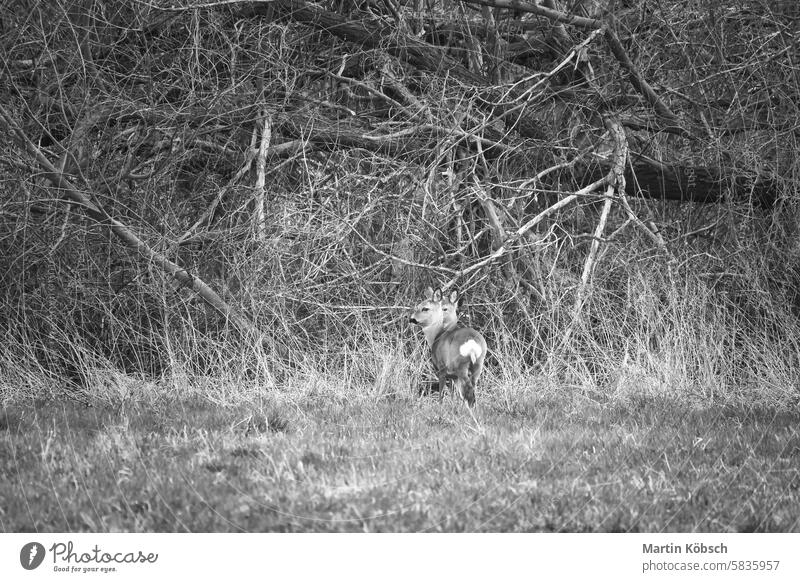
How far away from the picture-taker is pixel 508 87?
10516mm

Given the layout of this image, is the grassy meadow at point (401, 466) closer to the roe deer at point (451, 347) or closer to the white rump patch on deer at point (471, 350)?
the roe deer at point (451, 347)

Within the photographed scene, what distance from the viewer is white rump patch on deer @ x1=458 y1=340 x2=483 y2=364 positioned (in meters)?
8.10

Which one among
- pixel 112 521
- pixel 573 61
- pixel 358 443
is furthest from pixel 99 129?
pixel 112 521

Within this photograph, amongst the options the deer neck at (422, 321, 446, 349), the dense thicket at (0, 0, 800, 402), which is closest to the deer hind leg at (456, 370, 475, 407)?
the deer neck at (422, 321, 446, 349)

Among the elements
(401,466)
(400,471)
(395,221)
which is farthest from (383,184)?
(400,471)

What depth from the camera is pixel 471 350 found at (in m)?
8.11

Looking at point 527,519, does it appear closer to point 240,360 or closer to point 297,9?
point 240,360

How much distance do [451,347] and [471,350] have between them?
264 millimetres

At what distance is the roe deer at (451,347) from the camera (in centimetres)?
815

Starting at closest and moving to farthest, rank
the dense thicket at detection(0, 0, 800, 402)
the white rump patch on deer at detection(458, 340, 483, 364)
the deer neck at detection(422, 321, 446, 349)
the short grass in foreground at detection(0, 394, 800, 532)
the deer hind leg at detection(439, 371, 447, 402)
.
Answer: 1. the short grass in foreground at detection(0, 394, 800, 532)
2. the white rump patch on deer at detection(458, 340, 483, 364)
3. the deer hind leg at detection(439, 371, 447, 402)
4. the deer neck at detection(422, 321, 446, 349)
5. the dense thicket at detection(0, 0, 800, 402)

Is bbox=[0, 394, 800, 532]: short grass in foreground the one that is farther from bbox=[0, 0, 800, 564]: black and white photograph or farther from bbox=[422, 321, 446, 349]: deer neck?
bbox=[422, 321, 446, 349]: deer neck

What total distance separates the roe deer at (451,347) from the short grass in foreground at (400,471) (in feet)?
2.50

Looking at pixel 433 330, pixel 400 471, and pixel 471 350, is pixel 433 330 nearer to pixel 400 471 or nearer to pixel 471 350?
pixel 471 350

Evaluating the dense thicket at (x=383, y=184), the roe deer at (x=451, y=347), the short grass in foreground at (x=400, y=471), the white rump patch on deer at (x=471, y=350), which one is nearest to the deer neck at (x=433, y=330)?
the roe deer at (x=451, y=347)
